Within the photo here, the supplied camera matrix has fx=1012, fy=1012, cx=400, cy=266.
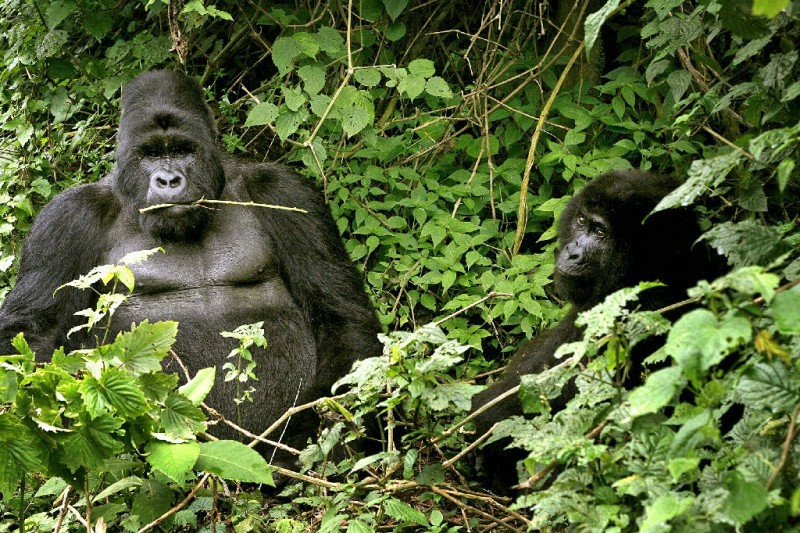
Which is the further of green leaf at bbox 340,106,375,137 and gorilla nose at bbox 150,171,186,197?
green leaf at bbox 340,106,375,137

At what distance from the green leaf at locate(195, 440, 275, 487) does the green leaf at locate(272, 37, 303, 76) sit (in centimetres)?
248

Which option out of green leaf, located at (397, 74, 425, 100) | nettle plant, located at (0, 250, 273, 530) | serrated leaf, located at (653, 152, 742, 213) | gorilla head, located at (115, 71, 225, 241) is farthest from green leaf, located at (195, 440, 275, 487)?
A: green leaf, located at (397, 74, 425, 100)

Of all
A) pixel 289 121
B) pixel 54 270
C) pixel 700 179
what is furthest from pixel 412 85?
pixel 700 179

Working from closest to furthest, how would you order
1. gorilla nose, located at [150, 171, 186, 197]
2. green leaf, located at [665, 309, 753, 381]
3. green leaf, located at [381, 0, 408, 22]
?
1. green leaf, located at [665, 309, 753, 381]
2. gorilla nose, located at [150, 171, 186, 197]
3. green leaf, located at [381, 0, 408, 22]

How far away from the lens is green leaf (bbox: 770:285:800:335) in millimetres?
1808

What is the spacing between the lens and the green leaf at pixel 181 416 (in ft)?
8.68

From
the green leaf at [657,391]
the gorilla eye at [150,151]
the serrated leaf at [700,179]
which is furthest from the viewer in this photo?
the gorilla eye at [150,151]

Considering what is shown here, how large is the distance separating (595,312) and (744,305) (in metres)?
0.37

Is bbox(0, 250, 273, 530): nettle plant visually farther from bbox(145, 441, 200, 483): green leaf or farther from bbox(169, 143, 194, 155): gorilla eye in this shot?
bbox(169, 143, 194, 155): gorilla eye

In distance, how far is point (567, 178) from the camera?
4.75m

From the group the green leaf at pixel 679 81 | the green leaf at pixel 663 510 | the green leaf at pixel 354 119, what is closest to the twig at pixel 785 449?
the green leaf at pixel 663 510

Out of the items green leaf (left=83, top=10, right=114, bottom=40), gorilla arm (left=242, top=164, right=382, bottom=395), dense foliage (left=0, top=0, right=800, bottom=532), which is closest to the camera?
dense foliage (left=0, top=0, right=800, bottom=532)

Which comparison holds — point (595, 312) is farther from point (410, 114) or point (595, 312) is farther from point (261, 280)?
point (410, 114)

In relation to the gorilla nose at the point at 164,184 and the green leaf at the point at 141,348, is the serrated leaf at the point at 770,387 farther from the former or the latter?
the gorilla nose at the point at 164,184
